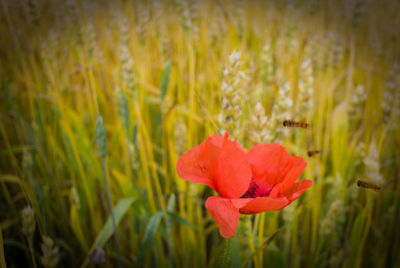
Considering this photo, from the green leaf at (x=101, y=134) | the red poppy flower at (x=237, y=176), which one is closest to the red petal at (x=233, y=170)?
the red poppy flower at (x=237, y=176)

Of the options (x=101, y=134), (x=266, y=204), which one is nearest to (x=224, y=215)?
(x=266, y=204)

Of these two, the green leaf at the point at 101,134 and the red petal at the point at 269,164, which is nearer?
the red petal at the point at 269,164

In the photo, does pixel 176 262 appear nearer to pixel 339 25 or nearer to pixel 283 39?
pixel 283 39

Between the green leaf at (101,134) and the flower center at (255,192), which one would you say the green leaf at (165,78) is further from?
the flower center at (255,192)

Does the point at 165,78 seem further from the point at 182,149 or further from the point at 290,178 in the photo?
the point at 290,178

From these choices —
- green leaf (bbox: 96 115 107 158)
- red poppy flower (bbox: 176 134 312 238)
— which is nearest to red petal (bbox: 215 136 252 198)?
red poppy flower (bbox: 176 134 312 238)

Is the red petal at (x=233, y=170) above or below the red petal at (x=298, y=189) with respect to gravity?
above

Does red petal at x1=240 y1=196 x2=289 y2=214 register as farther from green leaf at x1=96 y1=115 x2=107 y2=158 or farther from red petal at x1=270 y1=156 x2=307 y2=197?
green leaf at x1=96 y1=115 x2=107 y2=158
